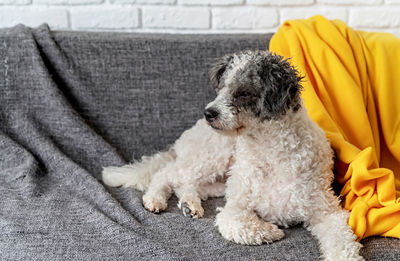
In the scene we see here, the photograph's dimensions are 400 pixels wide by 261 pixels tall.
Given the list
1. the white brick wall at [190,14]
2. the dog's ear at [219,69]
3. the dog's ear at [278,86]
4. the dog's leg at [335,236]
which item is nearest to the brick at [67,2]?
the white brick wall at [190,14]

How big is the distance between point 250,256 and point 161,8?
137cm

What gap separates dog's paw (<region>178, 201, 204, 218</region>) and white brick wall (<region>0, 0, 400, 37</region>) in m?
1.01

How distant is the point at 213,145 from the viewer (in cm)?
194

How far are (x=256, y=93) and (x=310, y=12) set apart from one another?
106 cm

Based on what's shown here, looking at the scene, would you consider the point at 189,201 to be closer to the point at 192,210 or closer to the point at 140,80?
the point at 192,210

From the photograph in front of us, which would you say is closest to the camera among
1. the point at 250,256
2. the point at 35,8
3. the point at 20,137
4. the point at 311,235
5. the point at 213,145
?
the point at 250,256

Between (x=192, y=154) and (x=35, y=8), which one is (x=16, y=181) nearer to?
(x=192, y=154)

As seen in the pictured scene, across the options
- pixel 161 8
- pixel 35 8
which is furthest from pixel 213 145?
pixel 35 8

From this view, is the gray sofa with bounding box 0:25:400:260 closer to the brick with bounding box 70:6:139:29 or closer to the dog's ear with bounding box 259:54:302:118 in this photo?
the brick with bounding box 70:6:139:29

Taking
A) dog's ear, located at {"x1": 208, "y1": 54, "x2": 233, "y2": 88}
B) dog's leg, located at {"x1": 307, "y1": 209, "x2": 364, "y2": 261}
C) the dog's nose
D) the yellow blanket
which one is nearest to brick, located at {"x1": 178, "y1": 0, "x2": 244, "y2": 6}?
the yellow blanket

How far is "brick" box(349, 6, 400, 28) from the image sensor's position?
242 cm

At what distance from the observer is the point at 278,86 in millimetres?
1506

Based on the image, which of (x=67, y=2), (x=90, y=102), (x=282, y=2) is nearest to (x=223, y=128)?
(x=90, y=102)

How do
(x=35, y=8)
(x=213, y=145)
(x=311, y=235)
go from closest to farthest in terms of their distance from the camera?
(x=311, y=235), (x=213, y=145), (x=35, y=8)
